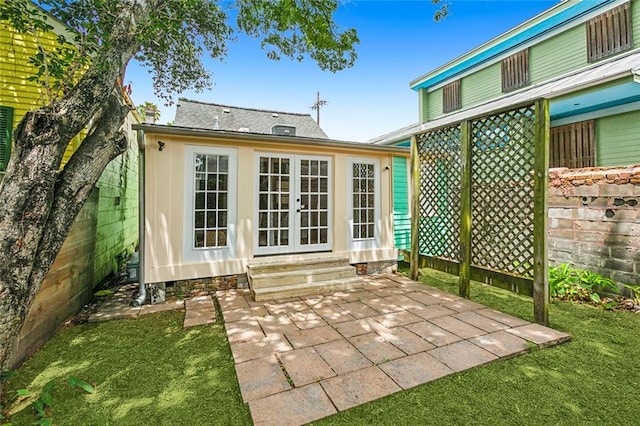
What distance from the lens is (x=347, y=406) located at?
75.9 inches

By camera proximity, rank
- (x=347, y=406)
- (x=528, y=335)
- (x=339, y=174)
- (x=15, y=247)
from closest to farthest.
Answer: (x=347, y=406) < (x=15, y=247) < (x=528, y=335) < (x=339, y=174)

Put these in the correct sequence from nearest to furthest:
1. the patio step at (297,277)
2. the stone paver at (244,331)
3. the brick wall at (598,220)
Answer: the stone paver at (244,331), the brick wall at (598,220), the patio step at (297,277)

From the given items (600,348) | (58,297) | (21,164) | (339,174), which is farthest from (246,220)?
(600,348)

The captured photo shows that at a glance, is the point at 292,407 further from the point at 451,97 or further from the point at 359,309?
the point at 451,97

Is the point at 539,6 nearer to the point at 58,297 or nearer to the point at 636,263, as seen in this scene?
the point at 636,263

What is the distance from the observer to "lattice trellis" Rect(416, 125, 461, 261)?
4.62 metres

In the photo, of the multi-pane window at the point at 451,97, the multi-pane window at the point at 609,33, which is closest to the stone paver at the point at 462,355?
the multi-pane window at the point at 609,33

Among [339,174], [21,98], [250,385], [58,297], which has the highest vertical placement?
[21,98]

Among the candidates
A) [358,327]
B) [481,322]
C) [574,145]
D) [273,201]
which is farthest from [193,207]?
[574,145]

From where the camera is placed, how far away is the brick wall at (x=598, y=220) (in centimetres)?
379

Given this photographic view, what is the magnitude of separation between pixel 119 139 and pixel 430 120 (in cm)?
1250

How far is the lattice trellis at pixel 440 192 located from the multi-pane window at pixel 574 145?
431cm

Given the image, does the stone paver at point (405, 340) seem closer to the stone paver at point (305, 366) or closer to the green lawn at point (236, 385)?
the green lawn at point (236, 385)

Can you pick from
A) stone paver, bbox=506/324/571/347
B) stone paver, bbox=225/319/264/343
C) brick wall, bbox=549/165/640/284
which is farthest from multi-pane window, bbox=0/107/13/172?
brick wall, bbox=549/165/640/284
